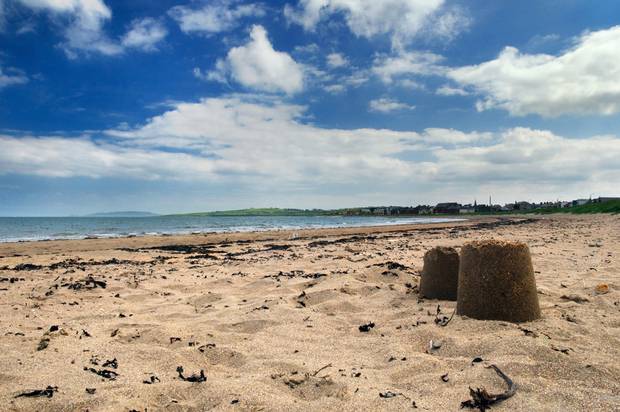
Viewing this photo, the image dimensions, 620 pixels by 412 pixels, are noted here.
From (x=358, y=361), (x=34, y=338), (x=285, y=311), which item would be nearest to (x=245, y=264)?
(x=285, y=311)

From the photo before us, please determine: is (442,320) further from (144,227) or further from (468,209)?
(468,209)

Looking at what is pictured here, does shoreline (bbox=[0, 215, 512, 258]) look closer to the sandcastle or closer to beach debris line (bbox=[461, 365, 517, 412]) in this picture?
the sandcastle

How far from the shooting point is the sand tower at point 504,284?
14.8 feet

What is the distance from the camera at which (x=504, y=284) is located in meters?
4.54

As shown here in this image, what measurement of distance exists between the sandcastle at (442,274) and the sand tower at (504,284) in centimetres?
133

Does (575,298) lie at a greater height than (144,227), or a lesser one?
lesser

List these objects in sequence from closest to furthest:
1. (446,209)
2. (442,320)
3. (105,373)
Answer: (105,373), (442,320), (446,209)

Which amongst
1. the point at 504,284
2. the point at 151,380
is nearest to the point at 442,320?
the point at 504,284

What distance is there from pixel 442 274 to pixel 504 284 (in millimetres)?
1503

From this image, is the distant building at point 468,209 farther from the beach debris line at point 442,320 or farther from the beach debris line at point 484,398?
the beach debris line at point 484,398

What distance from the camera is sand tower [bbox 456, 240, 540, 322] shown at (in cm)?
452

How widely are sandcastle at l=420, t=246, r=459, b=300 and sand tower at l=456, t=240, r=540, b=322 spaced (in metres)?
1.33

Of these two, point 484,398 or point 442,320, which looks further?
point 442,320

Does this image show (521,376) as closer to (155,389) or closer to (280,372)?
(280,372)
